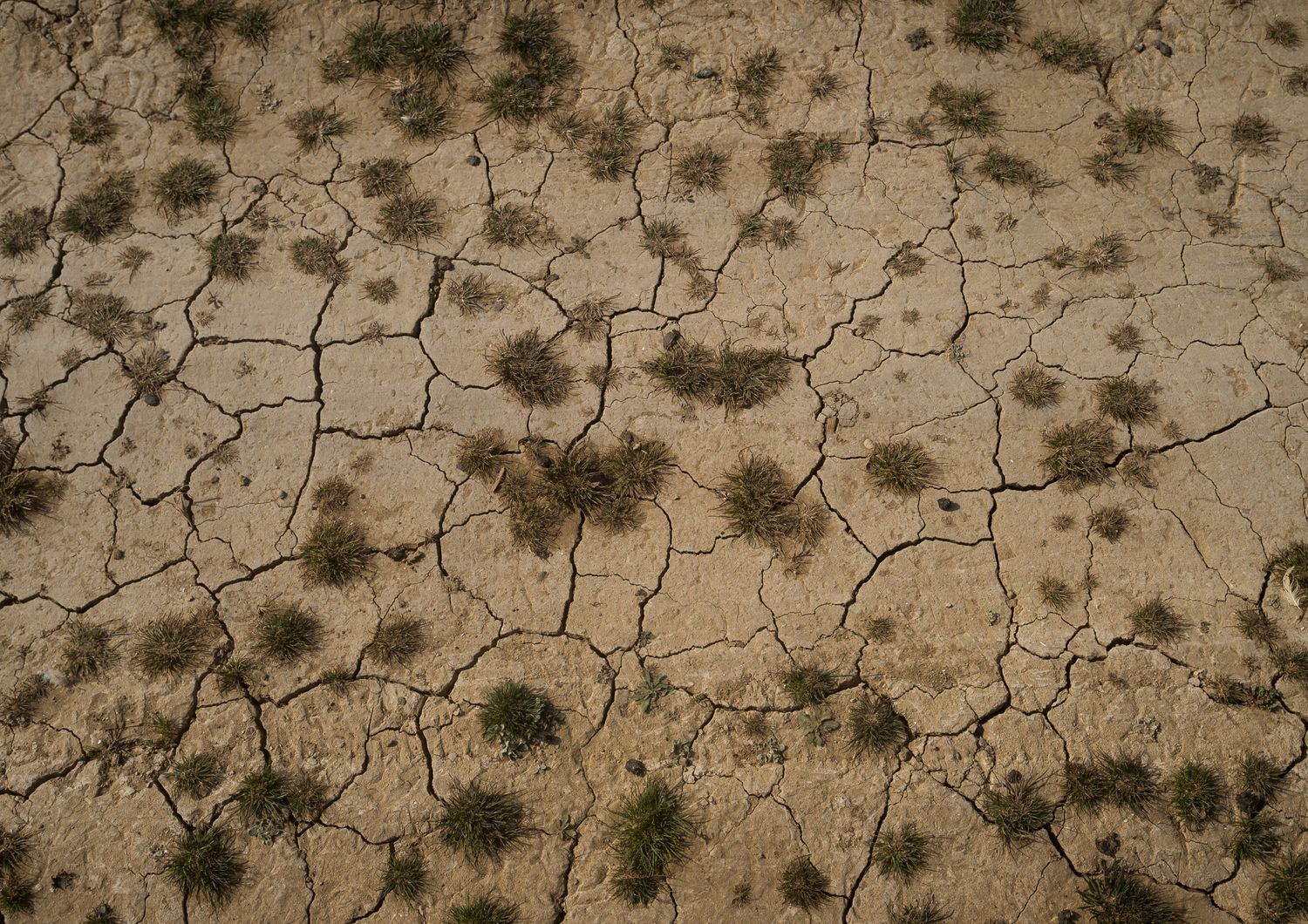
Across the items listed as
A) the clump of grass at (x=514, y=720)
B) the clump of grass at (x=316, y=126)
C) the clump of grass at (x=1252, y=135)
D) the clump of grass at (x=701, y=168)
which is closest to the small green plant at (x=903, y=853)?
the clump of grass at (x=514, y=720)

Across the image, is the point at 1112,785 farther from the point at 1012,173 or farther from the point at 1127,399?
the point at 1012,173

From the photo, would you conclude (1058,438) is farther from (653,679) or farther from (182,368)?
(182,368)

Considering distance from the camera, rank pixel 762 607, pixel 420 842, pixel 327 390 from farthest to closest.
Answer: pixel 327 390 < pixel 762 607 < pixel 420 842

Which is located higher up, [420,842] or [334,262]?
[334,262]

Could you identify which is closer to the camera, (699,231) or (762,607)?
(762,607)

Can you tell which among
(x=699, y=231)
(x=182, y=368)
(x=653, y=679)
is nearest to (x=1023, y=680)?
(x=653, y=679)

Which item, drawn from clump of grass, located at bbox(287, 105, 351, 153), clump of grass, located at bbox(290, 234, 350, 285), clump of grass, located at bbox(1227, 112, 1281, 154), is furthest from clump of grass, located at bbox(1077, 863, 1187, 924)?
clump of grass, located at bbox(287, 105, 351, 153)
